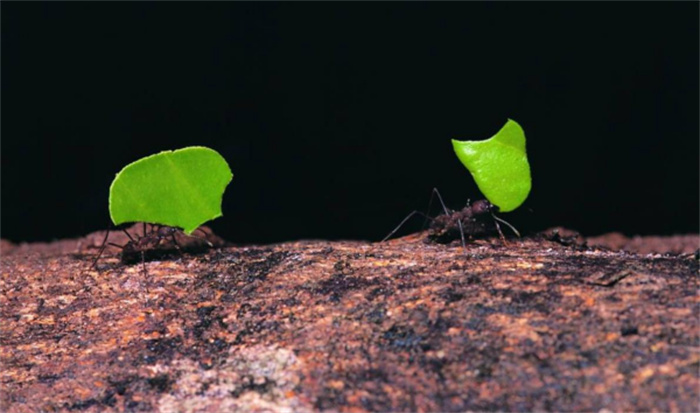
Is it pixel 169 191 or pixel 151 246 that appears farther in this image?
pixel 151 246

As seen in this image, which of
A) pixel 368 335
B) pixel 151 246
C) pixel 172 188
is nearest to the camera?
pixel 368 335

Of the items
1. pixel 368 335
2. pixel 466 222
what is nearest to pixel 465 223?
pixel 466 222

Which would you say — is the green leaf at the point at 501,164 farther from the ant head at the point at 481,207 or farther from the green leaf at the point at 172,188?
the green leaf at the point at 172,188

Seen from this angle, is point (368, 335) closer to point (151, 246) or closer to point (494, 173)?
point (494, 173)

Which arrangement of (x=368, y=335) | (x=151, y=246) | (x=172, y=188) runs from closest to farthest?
(x=368, y=335) → (x=172, y=188) → (x=151, y=246)

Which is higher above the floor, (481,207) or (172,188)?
(172,188)

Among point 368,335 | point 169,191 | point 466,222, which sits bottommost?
point 368,335

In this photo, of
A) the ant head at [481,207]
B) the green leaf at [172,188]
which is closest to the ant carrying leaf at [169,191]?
the green leaf at [172,188]

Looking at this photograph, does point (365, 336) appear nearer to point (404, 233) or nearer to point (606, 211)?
point (404, 233)

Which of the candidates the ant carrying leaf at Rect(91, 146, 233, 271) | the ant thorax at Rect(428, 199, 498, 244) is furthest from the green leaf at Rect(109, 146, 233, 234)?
the ant thorax at Rect(428, 199, 498, 244)
